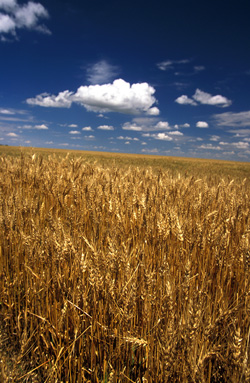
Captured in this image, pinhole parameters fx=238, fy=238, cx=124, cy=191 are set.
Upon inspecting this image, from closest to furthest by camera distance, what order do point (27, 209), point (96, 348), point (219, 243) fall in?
1. point (96, 348)
2. point (219, 243)
3. point (27, 209)

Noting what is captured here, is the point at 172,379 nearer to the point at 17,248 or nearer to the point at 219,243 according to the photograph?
the point at 219,243

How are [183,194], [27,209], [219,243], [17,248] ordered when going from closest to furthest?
[219,243], [17,248], [27,209], [183,194]

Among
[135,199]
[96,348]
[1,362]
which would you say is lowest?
[96,348]

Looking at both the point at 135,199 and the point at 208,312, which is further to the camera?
the point at 135,199

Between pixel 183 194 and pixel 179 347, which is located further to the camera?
pixel 183 194

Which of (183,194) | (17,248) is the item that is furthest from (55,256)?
(183,194)

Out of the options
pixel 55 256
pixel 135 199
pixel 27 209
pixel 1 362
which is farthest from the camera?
pixel 135 199

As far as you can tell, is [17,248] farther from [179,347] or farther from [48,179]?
[48,179]

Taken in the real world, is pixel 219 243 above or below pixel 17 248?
above

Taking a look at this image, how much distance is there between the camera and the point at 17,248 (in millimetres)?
1863

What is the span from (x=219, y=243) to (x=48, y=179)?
272 cm

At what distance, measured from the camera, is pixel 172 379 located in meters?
0.96

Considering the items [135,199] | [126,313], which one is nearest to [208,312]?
[126,313]

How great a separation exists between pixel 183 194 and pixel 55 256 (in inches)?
97.3
